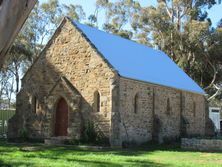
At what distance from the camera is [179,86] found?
30.4 m

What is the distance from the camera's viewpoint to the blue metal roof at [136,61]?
24.4 meters

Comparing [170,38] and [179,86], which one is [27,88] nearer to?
[179,86]

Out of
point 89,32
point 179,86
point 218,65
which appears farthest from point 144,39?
point 89,32

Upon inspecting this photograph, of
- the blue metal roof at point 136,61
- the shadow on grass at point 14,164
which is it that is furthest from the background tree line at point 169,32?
the shadow on grass at point 14,164

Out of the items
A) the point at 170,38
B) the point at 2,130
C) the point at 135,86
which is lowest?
the point at 2,130

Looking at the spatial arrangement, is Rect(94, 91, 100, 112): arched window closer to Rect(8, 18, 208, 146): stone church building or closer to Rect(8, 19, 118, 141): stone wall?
Rect(8, 18, 208, 146): stone church building

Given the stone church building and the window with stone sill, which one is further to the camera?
the window with stone sill

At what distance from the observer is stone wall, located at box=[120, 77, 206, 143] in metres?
23.7

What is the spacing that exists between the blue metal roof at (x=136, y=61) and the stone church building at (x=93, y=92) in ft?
0.29

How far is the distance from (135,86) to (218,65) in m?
24.7

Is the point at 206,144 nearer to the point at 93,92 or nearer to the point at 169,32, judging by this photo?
the point at 93,92

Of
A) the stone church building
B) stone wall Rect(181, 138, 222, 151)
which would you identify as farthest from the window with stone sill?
stone wall Rect(181, 138, 222, 151)

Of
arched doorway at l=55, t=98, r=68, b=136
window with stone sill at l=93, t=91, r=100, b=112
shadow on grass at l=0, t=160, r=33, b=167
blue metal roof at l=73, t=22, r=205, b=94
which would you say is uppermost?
blue metal roof at l=73, t=22, r=205, b=94

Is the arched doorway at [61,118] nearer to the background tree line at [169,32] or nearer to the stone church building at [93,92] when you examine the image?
the stone church building at [93,92]
